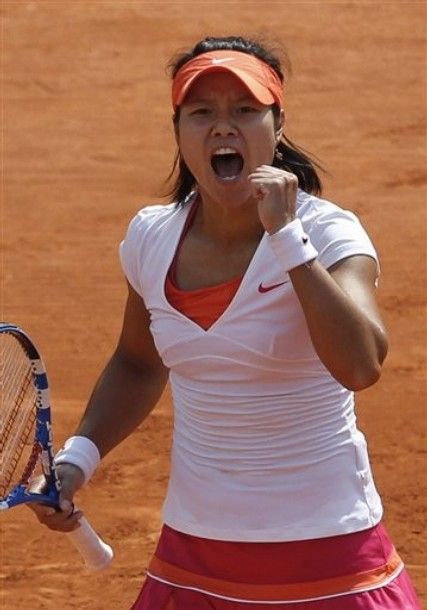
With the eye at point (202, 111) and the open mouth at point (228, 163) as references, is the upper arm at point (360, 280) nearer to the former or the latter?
the open mouth at point (228, 163)

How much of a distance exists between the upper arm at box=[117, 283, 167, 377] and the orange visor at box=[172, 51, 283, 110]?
0.53 m

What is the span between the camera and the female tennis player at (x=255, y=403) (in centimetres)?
319

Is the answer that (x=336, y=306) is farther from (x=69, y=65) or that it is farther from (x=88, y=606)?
(x=69, y=65)

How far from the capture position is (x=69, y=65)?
40.1 ft

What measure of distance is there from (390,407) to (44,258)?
2675 mm

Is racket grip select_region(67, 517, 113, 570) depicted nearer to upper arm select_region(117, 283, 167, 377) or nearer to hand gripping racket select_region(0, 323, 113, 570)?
hand gripping racket select_region(0, 323, 113, 570)

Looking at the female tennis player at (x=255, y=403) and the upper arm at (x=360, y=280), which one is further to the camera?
the female tennis player at (x=255, y=403)

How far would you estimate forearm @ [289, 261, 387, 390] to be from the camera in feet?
9.80

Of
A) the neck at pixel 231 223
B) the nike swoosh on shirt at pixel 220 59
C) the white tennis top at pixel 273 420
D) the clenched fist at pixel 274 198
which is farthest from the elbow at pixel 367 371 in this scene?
the nike swoosh on shirt at pixel 220 59

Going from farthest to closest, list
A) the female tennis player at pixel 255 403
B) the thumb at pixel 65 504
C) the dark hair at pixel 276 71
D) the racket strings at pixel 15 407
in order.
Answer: the racket strings at pixel 15 407, the thumb at pixel 65 504, the dark hair at pixel 276 71, the female tennis player at pixel 255 403

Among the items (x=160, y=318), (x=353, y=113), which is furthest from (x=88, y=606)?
(x=353, y=113)

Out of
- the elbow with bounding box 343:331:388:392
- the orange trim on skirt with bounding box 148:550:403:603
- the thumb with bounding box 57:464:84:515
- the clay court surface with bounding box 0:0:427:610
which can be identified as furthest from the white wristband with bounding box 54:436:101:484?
the clay court surface with bounding box 0:0:427:610

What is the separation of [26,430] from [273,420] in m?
0.89

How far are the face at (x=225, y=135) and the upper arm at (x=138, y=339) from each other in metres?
0.44
